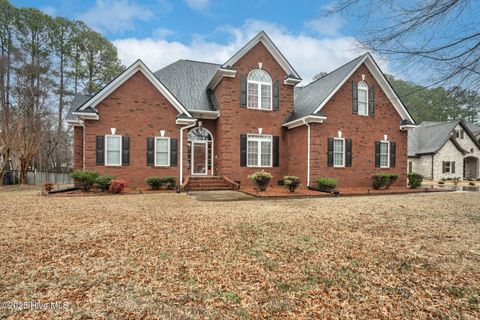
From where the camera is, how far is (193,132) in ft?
52.5

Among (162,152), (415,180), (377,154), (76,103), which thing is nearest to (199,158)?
(162,152)

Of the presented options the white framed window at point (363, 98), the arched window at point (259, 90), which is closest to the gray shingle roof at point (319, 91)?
the white framed window at point (363, 98)

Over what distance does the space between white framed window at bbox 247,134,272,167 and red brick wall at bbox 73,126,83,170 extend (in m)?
9.65

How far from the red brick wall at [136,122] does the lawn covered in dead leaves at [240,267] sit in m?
6.90

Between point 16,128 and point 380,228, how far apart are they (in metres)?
23.3

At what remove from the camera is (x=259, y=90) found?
15453 millimetres

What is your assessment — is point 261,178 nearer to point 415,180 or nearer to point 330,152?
point 330,152

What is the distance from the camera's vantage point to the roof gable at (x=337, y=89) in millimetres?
14773

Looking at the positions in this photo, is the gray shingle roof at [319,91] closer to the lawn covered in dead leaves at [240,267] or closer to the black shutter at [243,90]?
the black shutter at [243,90]

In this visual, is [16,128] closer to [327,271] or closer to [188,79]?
[188,79]

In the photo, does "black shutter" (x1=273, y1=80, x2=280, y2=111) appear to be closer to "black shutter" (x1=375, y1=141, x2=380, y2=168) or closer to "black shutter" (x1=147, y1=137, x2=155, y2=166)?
"black shutter" (x1=375, y1=141, x2=380, y2=168)

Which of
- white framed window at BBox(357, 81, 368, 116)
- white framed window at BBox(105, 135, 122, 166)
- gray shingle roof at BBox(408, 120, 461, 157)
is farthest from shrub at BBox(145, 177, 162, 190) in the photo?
gray shingle roof at BBox(408, 120, 461, 157)

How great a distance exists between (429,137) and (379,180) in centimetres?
2023

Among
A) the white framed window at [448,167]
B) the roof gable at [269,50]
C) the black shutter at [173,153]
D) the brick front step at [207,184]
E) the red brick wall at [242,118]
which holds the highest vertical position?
the roof gable at [269,50]
